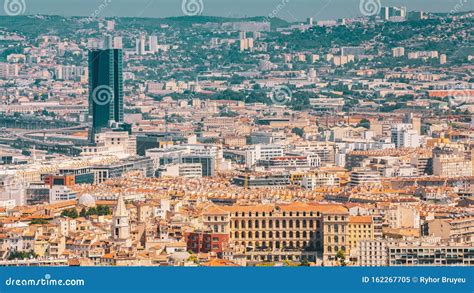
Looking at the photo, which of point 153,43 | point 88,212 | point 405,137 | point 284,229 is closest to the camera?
point 284,229

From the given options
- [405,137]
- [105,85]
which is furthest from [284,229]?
[105,85]

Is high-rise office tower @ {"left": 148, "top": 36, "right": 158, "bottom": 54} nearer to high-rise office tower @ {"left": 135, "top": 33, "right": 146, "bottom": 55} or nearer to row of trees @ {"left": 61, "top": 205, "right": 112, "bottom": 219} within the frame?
high-rise office tower @ {"left": 135, "top": 33, "right": 146, "bottom": 55}

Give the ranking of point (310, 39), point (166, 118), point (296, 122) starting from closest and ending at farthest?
point (296, 122) → point (166, 118) → point (310, 39)

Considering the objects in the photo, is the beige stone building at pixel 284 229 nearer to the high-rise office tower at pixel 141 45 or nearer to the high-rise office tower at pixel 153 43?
the high-rise office tower at pixel 141 45

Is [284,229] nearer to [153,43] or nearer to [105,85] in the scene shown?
[105,85]

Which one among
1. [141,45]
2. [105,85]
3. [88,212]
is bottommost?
[88,212]

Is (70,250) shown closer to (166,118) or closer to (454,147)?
(454,147)

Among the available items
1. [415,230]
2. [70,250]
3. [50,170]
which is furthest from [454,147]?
[70,250]

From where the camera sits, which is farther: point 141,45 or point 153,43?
point 153,43
